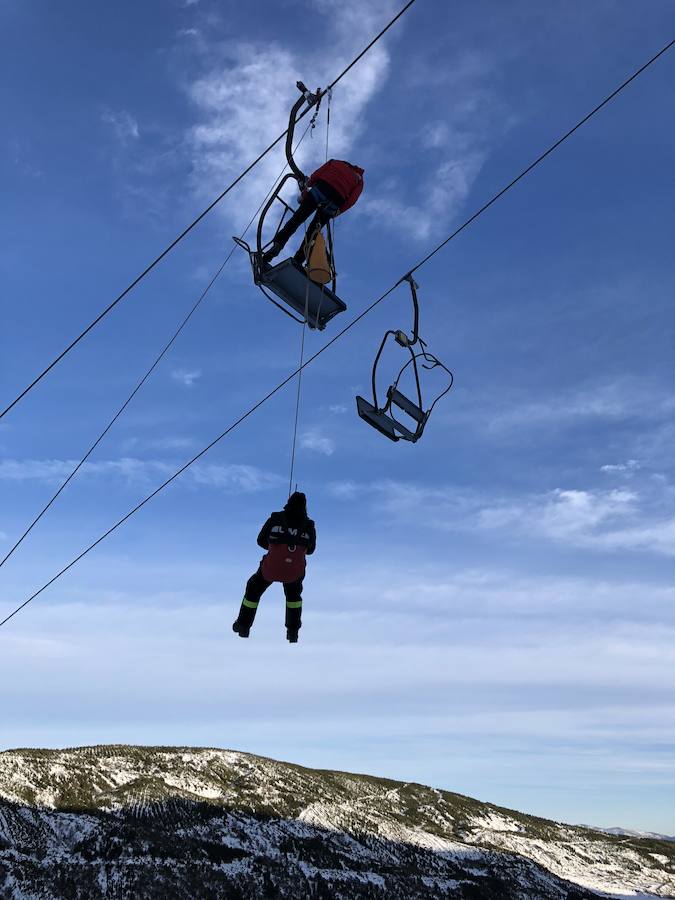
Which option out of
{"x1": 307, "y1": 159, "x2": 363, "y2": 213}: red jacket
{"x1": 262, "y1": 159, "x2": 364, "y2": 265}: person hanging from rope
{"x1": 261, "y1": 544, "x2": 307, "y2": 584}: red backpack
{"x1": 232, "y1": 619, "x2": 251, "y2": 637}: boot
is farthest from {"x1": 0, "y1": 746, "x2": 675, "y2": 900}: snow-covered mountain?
{"x1": 307, "y1": 159, "x2": 363, "y2": 213}: red jacket

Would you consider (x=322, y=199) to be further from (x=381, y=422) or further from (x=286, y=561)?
(x=286, y=561)

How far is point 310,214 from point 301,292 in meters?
1.57

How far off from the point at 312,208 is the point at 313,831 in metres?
48.0

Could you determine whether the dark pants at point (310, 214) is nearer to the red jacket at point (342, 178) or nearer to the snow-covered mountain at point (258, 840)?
the red jacket at point (342, 178)

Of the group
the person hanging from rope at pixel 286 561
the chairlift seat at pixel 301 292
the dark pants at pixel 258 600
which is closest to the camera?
the person hanging from rope at pixel 286 561

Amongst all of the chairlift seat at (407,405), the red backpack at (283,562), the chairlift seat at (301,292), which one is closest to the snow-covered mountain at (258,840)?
the red backpack at (283,562)

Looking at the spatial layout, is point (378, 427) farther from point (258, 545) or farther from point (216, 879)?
point (216, 879)

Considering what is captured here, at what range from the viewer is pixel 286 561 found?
478 inches

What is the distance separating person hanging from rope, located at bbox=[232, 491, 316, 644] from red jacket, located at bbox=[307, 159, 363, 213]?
17.7 ft

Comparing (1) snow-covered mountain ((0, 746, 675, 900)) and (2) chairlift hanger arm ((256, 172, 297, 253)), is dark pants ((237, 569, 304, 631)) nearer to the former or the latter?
(2) chairlift hanger arm ((256, 172, 297, 253))

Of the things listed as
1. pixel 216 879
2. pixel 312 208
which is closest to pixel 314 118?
pixel 312 208

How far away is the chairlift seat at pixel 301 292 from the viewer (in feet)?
40.5

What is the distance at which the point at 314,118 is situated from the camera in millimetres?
12516

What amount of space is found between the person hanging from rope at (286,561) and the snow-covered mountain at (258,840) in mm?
32140
